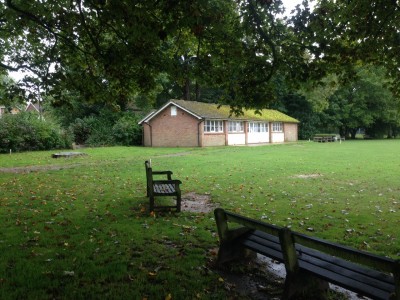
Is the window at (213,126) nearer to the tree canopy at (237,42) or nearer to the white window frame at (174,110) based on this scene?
the white window frame at (174,110)

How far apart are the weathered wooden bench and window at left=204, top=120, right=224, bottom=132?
3333 centimetres

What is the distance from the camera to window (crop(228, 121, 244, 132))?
4147 cm

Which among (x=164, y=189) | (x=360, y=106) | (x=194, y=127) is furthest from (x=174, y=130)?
(x=360, y=106)

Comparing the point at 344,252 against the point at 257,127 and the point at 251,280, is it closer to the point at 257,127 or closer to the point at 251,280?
the point at 251,280

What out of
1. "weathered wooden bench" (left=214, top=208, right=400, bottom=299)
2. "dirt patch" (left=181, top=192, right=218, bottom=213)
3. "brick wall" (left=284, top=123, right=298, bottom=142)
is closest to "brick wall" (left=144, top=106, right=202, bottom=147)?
"brick wall" (left=284, top=123, right=298, bottom=142)

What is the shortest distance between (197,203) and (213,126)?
29.8 meters

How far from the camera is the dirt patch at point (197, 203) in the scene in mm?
9133

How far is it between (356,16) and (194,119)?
99.4 ft

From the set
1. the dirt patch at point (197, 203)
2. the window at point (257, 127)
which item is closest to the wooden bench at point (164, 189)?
the dirt patch at point (197, 203)

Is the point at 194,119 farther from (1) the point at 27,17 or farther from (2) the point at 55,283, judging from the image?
(2) the point at 55,283

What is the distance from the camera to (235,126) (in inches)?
1668

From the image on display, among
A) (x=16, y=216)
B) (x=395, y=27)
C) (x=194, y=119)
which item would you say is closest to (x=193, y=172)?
(x=16, y=216)

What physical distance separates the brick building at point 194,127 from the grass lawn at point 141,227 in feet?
77.3

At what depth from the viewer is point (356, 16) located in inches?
307
